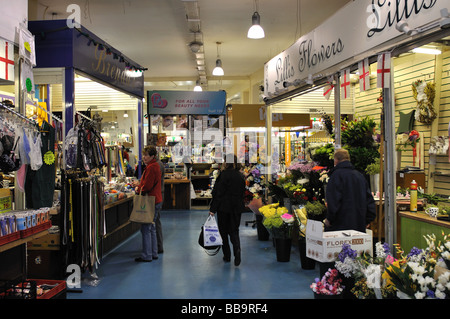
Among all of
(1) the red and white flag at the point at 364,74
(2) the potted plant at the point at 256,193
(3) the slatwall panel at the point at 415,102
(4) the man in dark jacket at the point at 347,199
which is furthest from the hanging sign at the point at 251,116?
(4) the man in dark jacket at the point at 347,199

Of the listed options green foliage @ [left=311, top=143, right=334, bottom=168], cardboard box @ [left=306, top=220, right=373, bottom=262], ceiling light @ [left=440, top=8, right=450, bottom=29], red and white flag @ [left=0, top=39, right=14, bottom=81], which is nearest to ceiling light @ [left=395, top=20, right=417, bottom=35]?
ceiling light @ [left=440, top=8, right=450, bottom=29]

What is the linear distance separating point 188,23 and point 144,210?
4.92 meters

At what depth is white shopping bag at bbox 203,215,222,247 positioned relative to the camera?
520 cm

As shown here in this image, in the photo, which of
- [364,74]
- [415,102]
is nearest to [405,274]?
[364,74]

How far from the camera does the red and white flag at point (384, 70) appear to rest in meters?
3.81

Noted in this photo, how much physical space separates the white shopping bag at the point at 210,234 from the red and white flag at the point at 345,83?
95.7 inches

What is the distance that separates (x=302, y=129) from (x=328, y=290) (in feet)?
24.8

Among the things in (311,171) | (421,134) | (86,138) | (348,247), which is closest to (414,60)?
(421,134)

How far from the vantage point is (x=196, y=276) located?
4922 millimetres

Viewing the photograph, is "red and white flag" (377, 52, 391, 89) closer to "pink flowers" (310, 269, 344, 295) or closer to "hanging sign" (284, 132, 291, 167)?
"pink flowers" (310, 269, 344, 295)

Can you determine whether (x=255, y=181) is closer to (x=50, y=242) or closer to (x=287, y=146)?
(x=287, y=146)

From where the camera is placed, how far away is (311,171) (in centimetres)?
560

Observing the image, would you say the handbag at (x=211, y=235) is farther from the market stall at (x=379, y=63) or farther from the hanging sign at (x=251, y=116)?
the hanging sign at (x=251, y=116)

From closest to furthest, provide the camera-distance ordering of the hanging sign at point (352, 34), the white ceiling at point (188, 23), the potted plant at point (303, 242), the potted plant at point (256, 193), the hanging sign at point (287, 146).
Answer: the hanging sign at point (352, 34), the potted plant at point (303, 242), the potted plant at point (256, 193), the white ceiling at point (188, 23), the hanging sign at point (287, 146)
